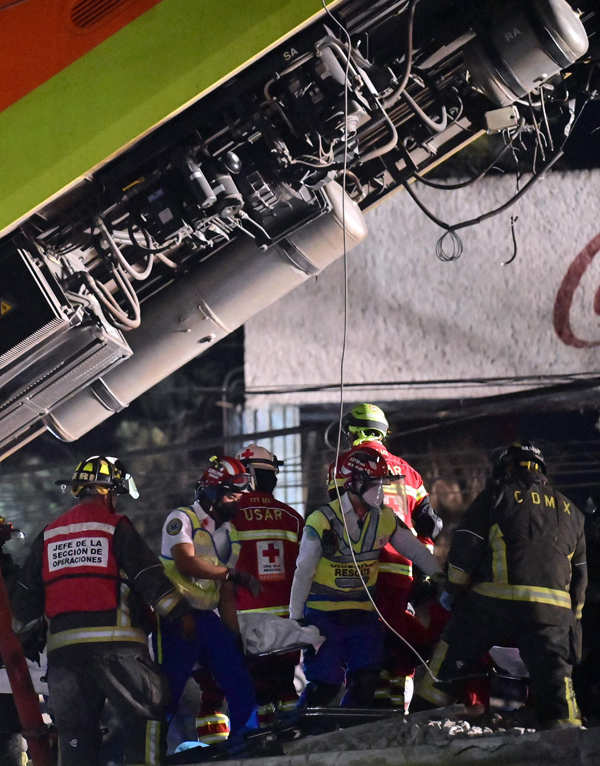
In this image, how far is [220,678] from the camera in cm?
666

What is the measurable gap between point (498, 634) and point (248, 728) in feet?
4.75

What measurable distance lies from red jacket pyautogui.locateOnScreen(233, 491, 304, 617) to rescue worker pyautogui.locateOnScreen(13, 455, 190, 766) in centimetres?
57

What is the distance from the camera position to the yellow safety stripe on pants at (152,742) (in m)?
6.32

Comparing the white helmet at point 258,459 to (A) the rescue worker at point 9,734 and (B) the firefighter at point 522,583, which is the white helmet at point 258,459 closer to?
(B) the firefighter at point 522,583

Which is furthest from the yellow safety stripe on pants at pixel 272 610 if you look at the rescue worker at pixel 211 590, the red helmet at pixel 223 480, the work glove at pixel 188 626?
the red helmet at pixel 223 480

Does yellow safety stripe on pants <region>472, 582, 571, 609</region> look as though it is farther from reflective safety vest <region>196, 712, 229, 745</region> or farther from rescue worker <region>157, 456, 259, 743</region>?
reflective safety vest <region>196, 712, 229, 745</region>

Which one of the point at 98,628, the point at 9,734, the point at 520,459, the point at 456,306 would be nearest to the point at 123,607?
the point at 98,628

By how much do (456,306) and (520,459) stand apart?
604 cm

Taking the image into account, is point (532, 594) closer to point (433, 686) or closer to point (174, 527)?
point (433, 686)

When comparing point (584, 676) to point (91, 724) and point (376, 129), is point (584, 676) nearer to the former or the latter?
point (91, 724)

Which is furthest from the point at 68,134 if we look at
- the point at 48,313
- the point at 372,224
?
the point at 372,224

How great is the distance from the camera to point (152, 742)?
20.8ft

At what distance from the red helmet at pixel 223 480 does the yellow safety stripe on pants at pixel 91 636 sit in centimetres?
91

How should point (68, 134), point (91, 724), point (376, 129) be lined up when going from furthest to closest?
point (376, 129) < point (91, 724) < point (68, 134)
